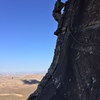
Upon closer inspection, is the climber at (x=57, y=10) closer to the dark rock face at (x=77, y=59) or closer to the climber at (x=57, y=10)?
the climber at (x=57, y=10)

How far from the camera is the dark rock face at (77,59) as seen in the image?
5.15m

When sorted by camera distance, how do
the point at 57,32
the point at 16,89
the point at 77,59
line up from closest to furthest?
the point at 77,59
the point at 57,32
the point at 16,89

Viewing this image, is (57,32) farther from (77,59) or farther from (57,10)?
(77,59)

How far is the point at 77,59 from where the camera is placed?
5.76 metres

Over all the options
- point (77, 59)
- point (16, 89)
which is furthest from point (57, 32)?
point (16, 89)

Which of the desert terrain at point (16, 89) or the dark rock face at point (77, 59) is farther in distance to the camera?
the desert terrain at point (16, 89)

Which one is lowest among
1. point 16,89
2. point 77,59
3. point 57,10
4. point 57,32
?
point 77,59

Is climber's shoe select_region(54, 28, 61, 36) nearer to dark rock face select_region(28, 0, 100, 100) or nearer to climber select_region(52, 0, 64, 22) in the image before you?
dark rock face select_region(28, 0, 100, 100)

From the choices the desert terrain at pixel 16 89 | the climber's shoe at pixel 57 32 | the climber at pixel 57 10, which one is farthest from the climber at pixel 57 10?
the desert terrain at pixel 16 89

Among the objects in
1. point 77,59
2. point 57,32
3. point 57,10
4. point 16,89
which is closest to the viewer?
point 77,59

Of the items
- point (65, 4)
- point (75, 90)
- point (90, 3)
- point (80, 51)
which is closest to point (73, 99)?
point (75, 90)

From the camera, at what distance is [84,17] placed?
6.17m

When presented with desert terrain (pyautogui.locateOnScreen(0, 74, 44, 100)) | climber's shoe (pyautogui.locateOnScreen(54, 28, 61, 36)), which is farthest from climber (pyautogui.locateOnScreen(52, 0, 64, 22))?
desert terrain (pyautogui.locateOnScreen(0, 74, 44, 100))

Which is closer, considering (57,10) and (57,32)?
(57,32)
